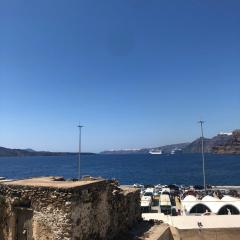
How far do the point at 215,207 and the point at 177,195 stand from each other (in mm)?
21922

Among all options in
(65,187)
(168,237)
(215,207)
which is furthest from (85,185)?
(215,207)

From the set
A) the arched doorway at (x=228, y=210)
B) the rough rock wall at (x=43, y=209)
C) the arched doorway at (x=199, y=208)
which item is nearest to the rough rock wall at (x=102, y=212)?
the rough rock wall at (x=43, y=209)

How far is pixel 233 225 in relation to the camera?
2805cm

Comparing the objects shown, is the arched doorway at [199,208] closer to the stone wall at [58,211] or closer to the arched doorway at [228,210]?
the arched doorway at [228,210]

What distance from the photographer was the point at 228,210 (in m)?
38.2

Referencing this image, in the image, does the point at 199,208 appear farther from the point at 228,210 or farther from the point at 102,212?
the point at 102,212

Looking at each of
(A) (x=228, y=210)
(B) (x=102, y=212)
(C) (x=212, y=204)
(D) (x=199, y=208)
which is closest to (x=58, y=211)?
(B) (x=102, y=212)

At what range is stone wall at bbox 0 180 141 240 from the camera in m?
15.9

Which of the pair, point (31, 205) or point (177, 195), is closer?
point (31, 205)

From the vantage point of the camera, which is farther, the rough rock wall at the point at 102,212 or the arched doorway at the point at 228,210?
the arched doorway at the point at 228,210

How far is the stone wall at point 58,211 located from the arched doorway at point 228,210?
70.3 ft

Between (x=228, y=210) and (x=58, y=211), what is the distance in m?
26.8

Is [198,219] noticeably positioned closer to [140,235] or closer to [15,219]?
[140,235]

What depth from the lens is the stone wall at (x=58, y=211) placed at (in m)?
15.9
